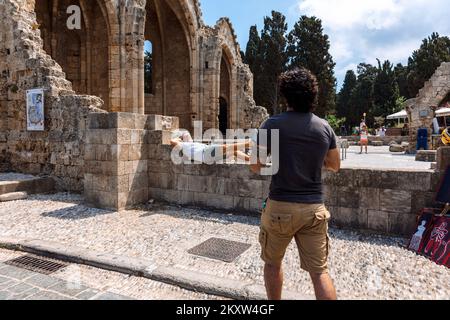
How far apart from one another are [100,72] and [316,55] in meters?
28.4

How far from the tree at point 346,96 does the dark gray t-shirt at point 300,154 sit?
5117 cm

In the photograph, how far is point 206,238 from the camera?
478 cm

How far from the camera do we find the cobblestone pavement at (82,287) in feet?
10.1

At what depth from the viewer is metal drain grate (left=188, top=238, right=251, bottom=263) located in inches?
160

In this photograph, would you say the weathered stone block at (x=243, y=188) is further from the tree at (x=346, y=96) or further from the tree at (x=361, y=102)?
the tree at (x=346, y=96)

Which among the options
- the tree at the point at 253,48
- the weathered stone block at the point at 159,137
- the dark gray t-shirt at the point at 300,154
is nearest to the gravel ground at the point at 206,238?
A: the dark gray t-shirt at the point at 300,154

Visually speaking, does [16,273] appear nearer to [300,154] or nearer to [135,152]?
[300,154]

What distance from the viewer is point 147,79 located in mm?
28609

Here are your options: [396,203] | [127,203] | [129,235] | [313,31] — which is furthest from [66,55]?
[313,31]

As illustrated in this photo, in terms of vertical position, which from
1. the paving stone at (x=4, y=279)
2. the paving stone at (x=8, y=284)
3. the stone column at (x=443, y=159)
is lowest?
the paving stone at (x=8, y=284)

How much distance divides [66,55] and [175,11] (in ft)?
20.9

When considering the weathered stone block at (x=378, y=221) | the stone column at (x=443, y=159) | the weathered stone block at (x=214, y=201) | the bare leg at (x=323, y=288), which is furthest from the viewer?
the weathered stone block at (x=214, y=201)

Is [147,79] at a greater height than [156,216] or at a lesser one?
greater
